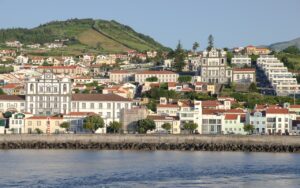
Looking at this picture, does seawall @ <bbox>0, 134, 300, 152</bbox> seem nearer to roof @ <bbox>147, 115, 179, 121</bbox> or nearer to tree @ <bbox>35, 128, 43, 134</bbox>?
tree @ <bbox>35, 128, 43, 134</bbox>

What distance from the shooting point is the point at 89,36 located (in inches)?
5935

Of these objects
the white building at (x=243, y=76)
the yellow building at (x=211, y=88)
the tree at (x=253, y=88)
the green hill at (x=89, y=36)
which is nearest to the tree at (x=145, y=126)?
the yellow building at (x=211, y=88)

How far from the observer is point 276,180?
1479 inches

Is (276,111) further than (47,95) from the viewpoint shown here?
No

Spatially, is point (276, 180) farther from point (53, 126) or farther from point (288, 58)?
point (288, 58)

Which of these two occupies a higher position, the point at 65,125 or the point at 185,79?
the point at 185,79

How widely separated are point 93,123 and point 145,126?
327 centimetres

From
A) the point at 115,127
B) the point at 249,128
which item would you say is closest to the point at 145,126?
the point at 115,127

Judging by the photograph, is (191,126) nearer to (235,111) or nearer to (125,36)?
(235,111)

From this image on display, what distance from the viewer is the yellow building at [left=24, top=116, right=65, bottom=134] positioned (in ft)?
212

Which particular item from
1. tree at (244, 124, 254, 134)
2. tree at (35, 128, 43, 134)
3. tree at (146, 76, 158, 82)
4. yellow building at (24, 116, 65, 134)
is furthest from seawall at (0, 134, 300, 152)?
tree at (146, 76, 158, 82)

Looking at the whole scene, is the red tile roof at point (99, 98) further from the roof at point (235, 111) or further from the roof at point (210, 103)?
the roof at point (235, 111)

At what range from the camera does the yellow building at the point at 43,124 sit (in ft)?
212

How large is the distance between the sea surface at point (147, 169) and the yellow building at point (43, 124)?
1237 centimetres
